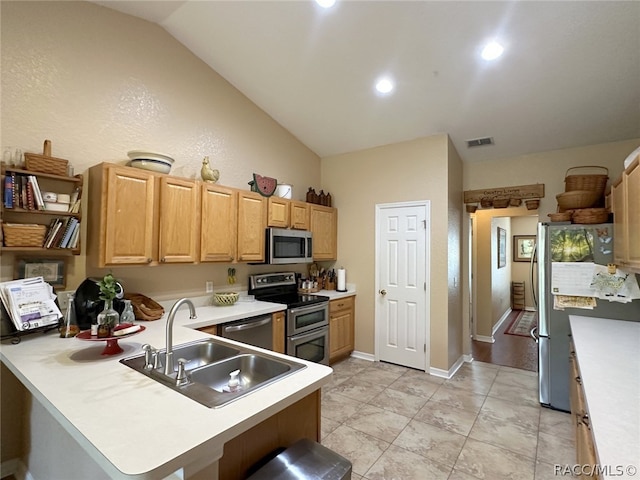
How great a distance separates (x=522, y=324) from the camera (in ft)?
20.9

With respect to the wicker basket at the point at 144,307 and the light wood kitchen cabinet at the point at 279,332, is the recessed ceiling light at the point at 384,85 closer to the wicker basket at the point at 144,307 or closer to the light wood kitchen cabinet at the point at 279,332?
the light wood kitchen cabinet at the point at 279,332

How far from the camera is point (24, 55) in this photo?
7.08 feet

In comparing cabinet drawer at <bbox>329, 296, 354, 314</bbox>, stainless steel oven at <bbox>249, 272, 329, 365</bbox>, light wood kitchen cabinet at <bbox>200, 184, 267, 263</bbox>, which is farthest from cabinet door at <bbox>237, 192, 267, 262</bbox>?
cabinet drawer at <bbox>329, 296, 354, 314</bbox>

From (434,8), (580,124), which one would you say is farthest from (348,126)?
(580,124)

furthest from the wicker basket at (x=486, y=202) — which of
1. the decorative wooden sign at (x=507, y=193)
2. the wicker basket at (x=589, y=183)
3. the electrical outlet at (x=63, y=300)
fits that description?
the electrical outlet at (x=63, y=300)

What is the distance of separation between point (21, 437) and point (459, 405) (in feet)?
11.5

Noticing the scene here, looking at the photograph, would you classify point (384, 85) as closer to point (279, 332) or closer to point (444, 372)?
point (279, 332)

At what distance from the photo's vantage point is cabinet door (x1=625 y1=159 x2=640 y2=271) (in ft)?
6.13

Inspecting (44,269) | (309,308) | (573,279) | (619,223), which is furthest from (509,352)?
(44,269)

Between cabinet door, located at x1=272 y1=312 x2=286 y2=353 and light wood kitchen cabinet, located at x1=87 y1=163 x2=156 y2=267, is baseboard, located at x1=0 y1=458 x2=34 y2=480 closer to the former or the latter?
light wood kitchen cabinet, located at x1=87 y1=163 x2=156 y2=267

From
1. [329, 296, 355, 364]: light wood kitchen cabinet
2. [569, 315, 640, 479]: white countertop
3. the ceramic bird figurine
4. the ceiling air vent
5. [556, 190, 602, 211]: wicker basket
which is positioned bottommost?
[329, 296, 355, 364]: light wood kitchen cabinet

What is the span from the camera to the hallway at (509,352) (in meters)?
4.14

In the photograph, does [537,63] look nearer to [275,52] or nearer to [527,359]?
[275,52]

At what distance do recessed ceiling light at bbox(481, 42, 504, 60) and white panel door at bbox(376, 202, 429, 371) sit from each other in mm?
1677
